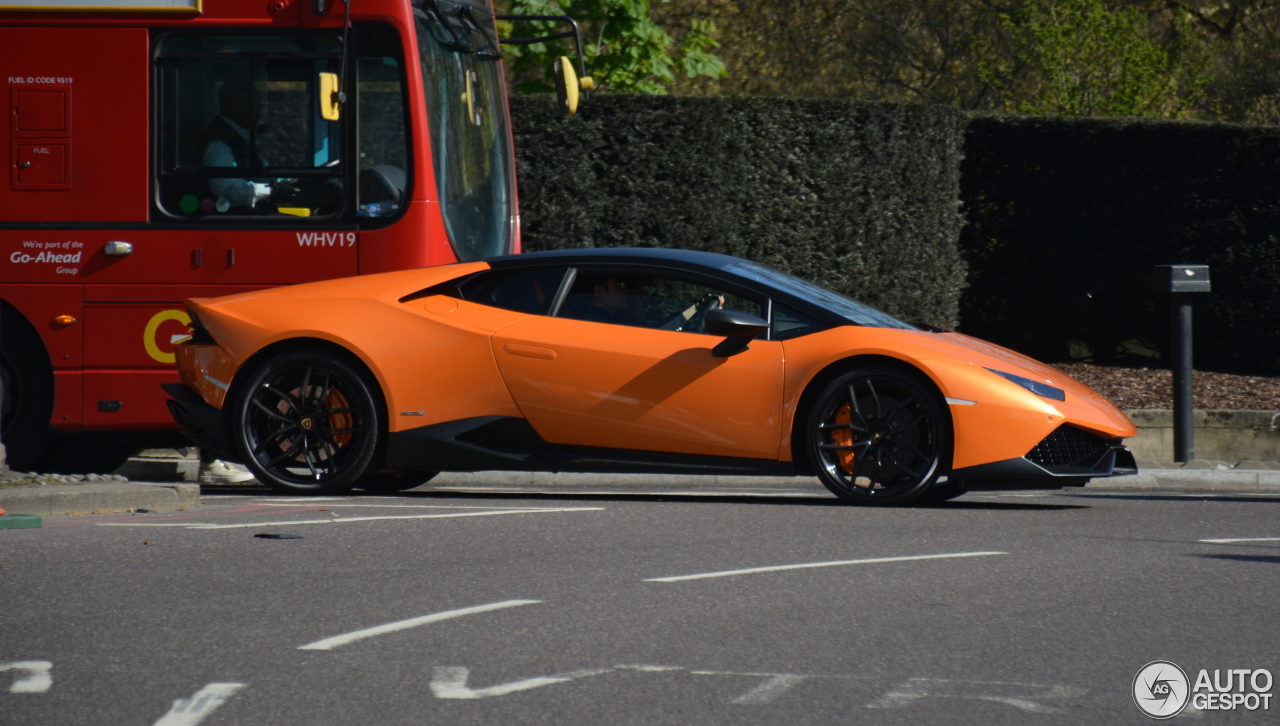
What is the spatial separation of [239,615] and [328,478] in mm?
3362

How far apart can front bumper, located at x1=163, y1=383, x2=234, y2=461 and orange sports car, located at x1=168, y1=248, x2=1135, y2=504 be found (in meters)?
0.02

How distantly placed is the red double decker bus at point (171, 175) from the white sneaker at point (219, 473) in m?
0.63

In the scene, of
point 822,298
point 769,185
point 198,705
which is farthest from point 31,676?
point 769,185

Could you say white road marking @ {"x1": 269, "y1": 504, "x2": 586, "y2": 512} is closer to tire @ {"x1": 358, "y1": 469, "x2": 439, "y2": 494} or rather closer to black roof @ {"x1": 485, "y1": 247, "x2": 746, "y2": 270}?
tire @ {"x1": 358, "y1": 469, "x2": 439, "y2": 494}

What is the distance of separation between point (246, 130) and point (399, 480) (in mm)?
2294

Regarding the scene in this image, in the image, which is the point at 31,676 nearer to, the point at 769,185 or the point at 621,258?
the point at 621,258

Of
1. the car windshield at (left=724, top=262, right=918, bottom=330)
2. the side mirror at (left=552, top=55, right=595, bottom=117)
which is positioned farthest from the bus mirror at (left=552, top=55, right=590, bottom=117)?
the car windshield at (left=724, top=262, right=918, bottom=330)

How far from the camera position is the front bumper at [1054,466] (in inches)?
292

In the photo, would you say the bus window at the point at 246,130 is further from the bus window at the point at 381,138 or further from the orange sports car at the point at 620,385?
the orange sports car at the point at 620,385

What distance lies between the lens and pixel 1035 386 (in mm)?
7617

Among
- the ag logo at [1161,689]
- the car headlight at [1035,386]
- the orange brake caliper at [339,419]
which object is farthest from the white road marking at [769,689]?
the orange brake caliper at [339,419]

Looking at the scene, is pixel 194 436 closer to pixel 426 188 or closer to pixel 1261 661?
pixel 426 188

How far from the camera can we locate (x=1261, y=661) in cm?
439

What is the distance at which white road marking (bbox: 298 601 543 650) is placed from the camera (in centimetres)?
453
